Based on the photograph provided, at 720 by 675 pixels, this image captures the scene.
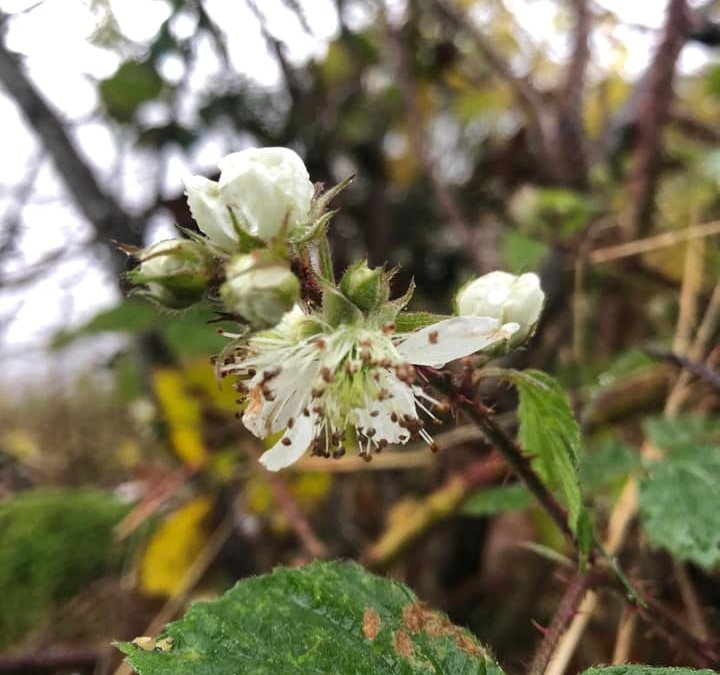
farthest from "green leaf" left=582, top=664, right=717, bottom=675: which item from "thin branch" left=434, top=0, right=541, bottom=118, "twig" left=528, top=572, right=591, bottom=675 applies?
"thin branch" left=434, top=0, right=541, bottom=118

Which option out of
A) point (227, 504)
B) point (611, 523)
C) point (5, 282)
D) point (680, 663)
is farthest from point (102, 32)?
point (680, 663)

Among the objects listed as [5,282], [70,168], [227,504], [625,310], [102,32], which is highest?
[102,32]

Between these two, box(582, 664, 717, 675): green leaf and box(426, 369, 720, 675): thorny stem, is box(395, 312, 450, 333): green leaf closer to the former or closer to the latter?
box(426, 369, 720, 675): thorny stem

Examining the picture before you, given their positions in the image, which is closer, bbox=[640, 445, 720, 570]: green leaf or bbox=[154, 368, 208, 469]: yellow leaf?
bbox=[640, 445, 720, 570]: green leaf

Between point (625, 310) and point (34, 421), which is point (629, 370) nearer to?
point (625, 310)

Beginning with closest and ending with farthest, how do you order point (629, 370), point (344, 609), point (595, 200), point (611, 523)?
point (344, 609) → point (611, 523) → point (629, 370) → point (595, 200)

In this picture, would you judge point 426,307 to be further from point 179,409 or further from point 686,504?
point 686,504

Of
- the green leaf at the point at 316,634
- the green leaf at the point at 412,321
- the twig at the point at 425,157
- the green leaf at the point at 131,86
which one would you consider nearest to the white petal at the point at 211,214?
the green leaf at the point at 412,321
